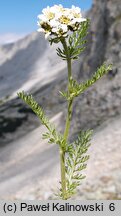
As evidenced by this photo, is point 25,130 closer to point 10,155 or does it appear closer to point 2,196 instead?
point 10,155

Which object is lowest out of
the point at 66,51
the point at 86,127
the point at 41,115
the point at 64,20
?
the point at 41,115

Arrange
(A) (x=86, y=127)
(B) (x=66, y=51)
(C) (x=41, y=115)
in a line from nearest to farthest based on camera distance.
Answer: (B) (x=66, y=51)
(C) (x=41, y=115)
(A) (x=86, y=127)

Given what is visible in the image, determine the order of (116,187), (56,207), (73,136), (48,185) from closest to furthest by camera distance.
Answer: (56,207) < (116,187) < (48,185) < (73,136)

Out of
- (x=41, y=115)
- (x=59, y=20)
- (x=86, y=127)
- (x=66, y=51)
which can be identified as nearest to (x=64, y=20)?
(x=59, y=20)

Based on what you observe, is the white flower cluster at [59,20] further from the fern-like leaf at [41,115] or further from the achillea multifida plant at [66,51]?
the fern-like leaf at [41,115]

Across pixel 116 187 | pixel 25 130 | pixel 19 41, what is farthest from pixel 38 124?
pixel 19 41

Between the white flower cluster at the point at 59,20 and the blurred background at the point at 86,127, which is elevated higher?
the blurred background at the point at 86,127

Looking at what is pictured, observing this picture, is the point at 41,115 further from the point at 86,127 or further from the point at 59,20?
the point at 86,127

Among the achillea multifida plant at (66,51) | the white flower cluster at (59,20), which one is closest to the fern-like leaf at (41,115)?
the achillea multifida plant at (66,51)
